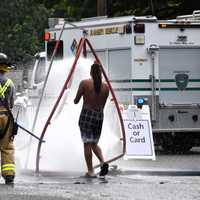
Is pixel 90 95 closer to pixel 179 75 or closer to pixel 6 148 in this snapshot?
pixel 6 148

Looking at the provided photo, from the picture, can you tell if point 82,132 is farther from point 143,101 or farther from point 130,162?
point 143,101

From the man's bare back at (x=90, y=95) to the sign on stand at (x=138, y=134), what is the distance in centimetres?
Result: 264

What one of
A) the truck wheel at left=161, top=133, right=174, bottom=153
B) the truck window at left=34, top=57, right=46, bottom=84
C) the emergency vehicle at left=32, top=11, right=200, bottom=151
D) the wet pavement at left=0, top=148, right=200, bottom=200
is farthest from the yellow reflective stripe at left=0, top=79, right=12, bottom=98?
the truck window at left=34, top=57, right=46, bottom=84

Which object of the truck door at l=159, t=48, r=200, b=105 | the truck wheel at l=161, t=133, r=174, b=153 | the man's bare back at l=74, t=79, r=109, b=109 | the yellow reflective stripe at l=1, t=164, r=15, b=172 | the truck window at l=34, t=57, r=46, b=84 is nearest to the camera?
the yellow reflective stripe at l=1, t=164, r=15, b=172

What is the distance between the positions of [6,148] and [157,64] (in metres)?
7.16

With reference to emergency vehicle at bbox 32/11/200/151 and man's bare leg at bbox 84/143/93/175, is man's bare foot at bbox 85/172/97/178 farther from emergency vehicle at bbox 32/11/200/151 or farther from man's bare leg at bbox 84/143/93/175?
emergency vehicle at bbox 32/11/200/151

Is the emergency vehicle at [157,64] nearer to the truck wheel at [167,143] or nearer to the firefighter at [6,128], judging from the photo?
the truck wheel at [167,143]

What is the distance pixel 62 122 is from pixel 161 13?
59.7ft

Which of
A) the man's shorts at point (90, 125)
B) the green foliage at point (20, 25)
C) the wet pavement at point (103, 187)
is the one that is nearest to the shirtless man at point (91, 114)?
the man's shorts at point (90, 125)

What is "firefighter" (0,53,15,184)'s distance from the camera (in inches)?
494

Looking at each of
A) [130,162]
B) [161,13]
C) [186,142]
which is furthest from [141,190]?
[161,13]

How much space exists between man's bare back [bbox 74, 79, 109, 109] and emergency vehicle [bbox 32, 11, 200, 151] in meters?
5.14

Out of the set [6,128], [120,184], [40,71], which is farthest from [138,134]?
[40,71]

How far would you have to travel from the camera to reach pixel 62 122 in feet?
50.0
